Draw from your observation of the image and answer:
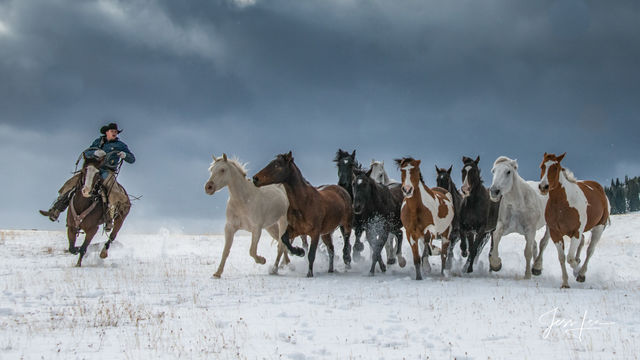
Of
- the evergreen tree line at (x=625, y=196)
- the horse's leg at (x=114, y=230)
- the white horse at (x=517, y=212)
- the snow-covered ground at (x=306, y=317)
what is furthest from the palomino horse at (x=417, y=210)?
the evergreen tree line at (x=625, y=196)

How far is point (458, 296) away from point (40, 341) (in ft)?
21.5

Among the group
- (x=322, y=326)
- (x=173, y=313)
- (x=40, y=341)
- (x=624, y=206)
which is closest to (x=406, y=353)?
(x=322, y=326)

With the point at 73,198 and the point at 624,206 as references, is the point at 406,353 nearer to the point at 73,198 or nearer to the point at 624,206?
the point at 73,198

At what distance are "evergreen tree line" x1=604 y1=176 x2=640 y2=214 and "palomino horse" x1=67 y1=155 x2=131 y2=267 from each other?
91852 mm

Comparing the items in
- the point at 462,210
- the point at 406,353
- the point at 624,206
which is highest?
the point at 624,206

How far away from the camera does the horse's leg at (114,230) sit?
13.9 m

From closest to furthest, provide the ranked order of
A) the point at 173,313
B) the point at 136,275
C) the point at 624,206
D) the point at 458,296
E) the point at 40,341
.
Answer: the point at 40,341
the point at 173,313
the point at 458,296
the point at 136,275
the point at 624,206

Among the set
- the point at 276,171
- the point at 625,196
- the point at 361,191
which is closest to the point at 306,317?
the point at 276,171

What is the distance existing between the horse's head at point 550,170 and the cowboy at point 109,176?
1092cm

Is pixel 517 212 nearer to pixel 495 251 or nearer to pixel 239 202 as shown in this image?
pixel 495 251

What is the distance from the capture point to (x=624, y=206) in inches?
3447

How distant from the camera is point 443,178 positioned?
14281mm

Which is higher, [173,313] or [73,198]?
[73,198]

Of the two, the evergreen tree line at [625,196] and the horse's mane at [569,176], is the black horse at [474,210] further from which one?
the evergreen tree line at [625,196]
